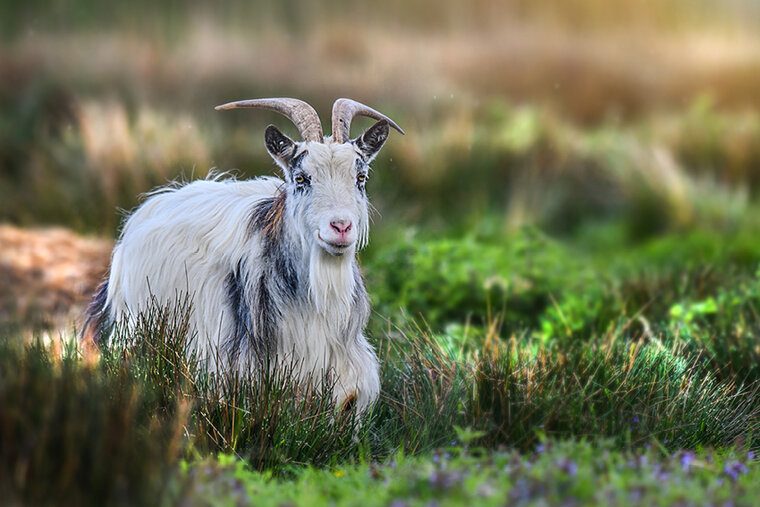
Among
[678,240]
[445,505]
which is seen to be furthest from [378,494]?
[678,240]

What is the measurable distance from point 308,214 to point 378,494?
1.84m

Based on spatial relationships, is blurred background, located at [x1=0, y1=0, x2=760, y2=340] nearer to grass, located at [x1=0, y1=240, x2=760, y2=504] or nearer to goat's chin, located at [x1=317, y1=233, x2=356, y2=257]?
grass, located at [x1=0, y1=240, x2=760, y2=504]

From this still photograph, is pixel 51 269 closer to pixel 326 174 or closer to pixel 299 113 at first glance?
pixel 299 113

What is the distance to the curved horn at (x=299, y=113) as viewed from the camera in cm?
556

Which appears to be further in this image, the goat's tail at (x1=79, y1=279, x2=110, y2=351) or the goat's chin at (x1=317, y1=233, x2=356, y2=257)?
the goat's tail at (x1=79, y1=279, x2=110, y2=351)

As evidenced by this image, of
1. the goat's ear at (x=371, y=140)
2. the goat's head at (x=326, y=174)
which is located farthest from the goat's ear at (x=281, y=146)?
the goat's ear at (x=371, y=140)

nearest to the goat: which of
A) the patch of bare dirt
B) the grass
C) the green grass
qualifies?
the grass

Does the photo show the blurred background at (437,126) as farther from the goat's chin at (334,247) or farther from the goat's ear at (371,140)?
the goat's ear at (371,140)

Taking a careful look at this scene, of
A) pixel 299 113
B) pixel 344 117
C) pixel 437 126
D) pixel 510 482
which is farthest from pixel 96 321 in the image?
pixel 437 126

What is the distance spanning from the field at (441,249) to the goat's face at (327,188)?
0.93ft

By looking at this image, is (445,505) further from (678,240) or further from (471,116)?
(471,116)

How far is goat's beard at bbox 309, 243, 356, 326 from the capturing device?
17.6 ft

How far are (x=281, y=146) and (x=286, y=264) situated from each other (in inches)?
23.9

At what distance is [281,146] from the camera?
18.0ft
